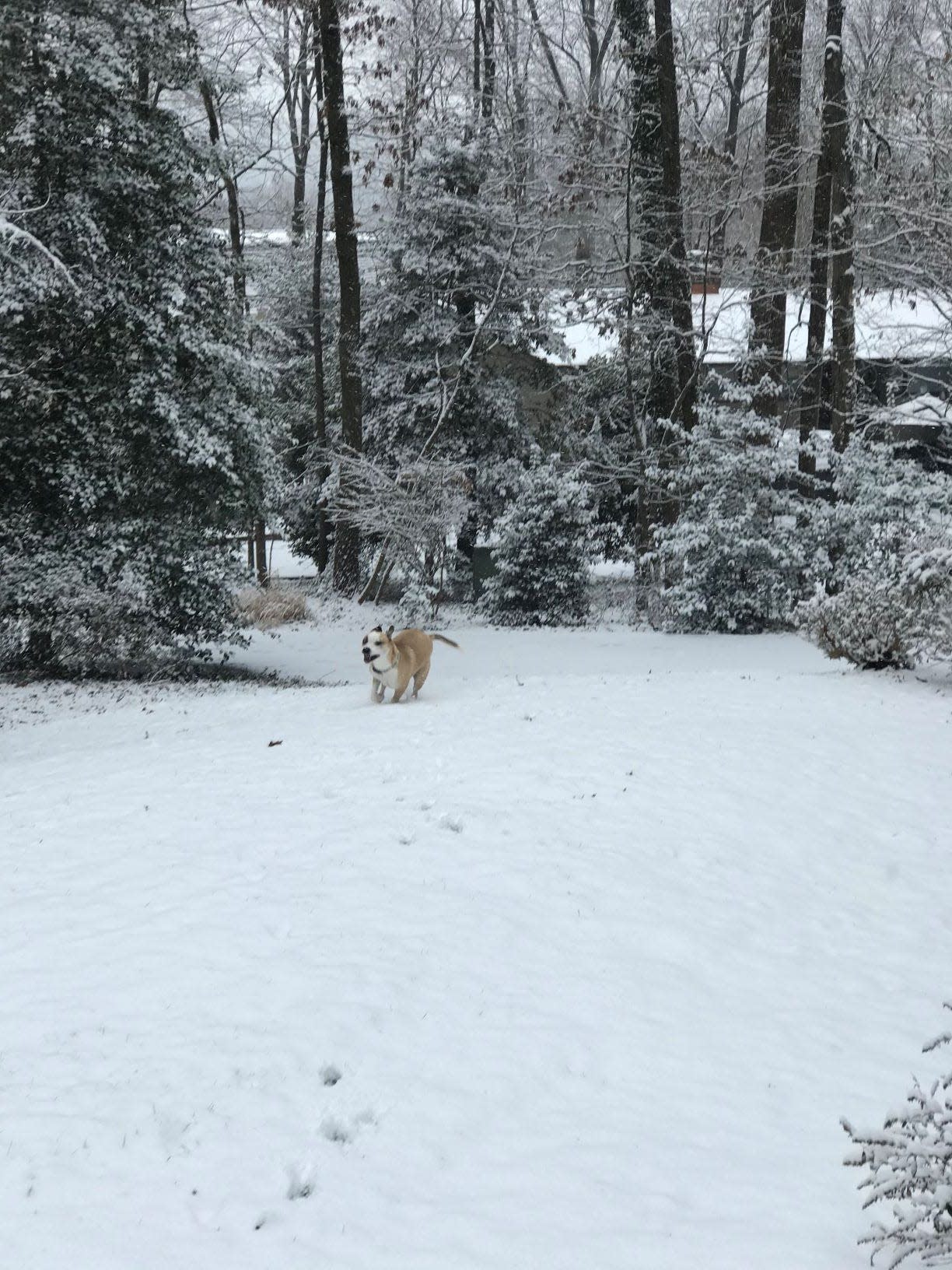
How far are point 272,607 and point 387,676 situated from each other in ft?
29.2

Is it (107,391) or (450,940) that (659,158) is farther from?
(450,940)

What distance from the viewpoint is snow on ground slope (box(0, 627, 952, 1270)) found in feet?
11.6

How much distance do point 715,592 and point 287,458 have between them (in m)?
13.5

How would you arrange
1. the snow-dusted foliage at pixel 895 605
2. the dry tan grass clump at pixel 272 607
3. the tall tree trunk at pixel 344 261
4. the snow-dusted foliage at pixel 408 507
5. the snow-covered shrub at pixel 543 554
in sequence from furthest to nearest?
the tall tree trunk at pixel 344 261 → the snow-dusted foliage at pixel 408 507 → the snow-covered shrub at pixel 543 554 → the dry tan grass clump at pixel 272 607 → the snow-dusted foliage at pixel 895 605

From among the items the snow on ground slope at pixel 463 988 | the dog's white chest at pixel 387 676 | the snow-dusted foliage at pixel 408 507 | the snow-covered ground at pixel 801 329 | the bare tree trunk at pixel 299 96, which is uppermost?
the bare tree trunk at pixel 299 96

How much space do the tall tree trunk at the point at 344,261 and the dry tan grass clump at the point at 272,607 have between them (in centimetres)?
206

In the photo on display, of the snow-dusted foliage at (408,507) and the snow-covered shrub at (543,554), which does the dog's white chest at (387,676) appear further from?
the snow-covered shrub at (543,554)

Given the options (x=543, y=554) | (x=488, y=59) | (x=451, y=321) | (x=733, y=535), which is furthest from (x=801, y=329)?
(x=733, y=535)

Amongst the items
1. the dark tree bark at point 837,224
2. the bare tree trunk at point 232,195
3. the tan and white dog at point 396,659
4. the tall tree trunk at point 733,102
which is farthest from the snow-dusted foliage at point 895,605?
the bare tree trunk at point 232,195

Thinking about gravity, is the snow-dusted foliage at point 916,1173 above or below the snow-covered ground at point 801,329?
below

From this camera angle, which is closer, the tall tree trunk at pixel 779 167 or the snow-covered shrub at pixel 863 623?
the snow-covered shrub at pixel 863 623

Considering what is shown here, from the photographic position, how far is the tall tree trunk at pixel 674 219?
18.5 meters

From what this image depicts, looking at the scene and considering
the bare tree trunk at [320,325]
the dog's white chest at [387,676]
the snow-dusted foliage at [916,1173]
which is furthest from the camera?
the bare tree trunk at [320,325]

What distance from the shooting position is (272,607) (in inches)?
737
